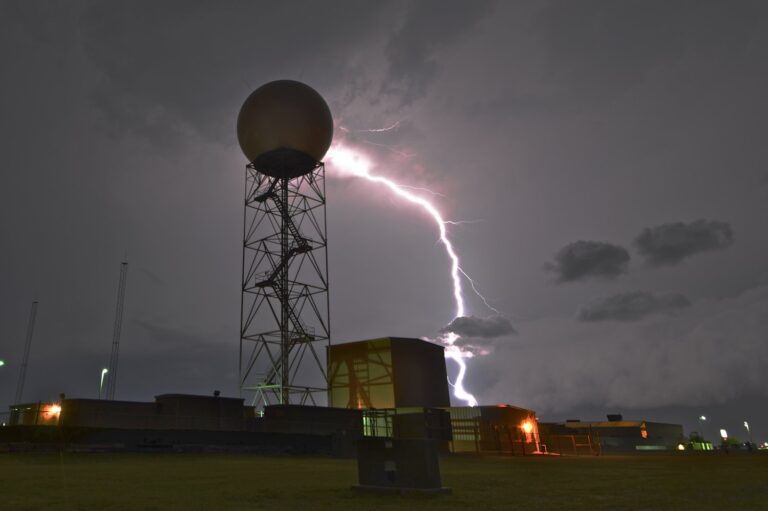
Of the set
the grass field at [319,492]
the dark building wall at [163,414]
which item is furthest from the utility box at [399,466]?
the dark building wall at [163,414]

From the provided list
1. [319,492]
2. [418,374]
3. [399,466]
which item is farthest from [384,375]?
[399,466]

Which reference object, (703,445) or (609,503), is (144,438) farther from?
(703,445)

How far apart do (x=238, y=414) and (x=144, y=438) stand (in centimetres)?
523

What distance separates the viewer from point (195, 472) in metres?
13.3

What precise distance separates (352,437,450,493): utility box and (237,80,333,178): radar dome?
2553 cm

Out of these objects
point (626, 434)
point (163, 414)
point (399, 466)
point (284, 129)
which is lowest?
point (626, 434)

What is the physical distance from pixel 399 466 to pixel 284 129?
2664cm

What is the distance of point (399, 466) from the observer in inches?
360

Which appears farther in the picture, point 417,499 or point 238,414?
point 238,414

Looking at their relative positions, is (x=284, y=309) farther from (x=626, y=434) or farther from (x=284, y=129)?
(x=626, y=434)

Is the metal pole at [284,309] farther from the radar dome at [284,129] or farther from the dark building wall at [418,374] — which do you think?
the dark building wall at [418,374]

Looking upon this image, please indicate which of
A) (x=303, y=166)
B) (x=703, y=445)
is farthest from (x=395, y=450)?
(x=703, y=445)

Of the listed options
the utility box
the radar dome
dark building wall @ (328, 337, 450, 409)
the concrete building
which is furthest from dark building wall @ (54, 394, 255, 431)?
the concrete building

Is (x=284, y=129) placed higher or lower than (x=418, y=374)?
higher
